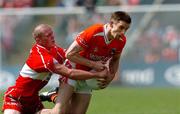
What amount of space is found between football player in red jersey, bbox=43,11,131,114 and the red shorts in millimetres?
397

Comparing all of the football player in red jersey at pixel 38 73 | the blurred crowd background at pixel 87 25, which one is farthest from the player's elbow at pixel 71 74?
the blurred crowd background at pixel 87 25

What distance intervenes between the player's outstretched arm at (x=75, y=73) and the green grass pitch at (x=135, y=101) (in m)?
4.36

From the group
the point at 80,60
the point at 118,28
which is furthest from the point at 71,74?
the point at 118,28

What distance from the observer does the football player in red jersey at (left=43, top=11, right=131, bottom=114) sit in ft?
36.5

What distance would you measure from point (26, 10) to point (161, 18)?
3937 mm

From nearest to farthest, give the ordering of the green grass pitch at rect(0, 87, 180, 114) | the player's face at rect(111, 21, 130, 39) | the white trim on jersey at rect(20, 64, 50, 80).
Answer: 1. the player's face at rect(111, 21, 130, 39)
2. the white trim on jersey at rect(20, 64, 50, 80)
3. the green grass pitch at rect(0, 87, 180, 114)

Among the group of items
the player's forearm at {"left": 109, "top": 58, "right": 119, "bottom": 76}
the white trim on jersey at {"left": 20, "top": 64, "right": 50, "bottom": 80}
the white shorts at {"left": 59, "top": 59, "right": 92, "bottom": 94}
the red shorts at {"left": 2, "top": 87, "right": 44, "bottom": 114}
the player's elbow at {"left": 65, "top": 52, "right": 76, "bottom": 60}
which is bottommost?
the red shorts at {"left": 2, "top": 87, "right": 44, "bottom": 114}

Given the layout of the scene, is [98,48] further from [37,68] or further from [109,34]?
[37,68]

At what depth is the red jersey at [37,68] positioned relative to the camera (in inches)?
449

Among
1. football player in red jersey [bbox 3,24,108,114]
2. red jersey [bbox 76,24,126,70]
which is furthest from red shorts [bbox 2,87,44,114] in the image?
red jersey [bbox 76,24,126,70]

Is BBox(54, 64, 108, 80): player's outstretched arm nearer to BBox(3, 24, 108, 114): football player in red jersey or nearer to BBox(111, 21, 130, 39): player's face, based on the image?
BBox(3, 24, 108, 114): football player in red jersey

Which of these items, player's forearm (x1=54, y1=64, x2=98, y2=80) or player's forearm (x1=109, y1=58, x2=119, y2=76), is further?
player's forearm (x1=109, y1=58, x2=119, y2=76)

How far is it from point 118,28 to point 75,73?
2.81 ft

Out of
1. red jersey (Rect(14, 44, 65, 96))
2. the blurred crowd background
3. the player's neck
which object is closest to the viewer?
the player's neck
